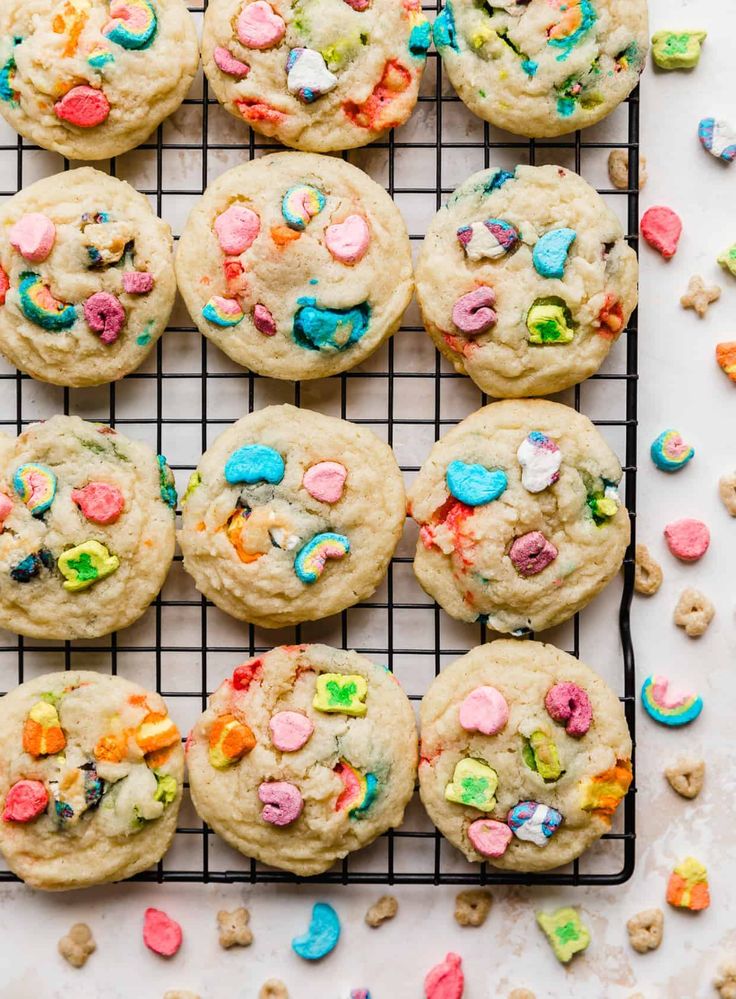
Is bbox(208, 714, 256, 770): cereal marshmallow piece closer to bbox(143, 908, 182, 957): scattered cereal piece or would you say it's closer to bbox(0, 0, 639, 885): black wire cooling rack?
bbox(0, 0, 639, 885): black wire cooling rack

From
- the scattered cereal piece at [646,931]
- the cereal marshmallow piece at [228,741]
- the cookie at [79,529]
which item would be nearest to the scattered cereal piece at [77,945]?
the cereal marshmallow piece at [228,741]

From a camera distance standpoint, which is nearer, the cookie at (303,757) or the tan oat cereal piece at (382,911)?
the cookie at (303,757)

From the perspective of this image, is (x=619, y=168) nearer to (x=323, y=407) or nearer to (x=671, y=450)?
(x=671, y=450)

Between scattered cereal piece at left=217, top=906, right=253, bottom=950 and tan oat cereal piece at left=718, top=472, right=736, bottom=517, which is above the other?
tan oat cereal piece at left=718, top=472, right=736, bottom=517

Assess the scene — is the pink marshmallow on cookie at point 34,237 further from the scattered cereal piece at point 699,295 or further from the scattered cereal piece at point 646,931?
the scattered cereal piece at point 646,931

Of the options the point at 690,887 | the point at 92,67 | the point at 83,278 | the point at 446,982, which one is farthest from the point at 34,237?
the point at 690,887

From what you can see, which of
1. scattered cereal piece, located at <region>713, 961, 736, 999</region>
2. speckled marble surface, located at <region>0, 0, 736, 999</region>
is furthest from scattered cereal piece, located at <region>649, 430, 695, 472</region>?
scattered cereal piece, located at <region>713, 961, 736, 999</region>
